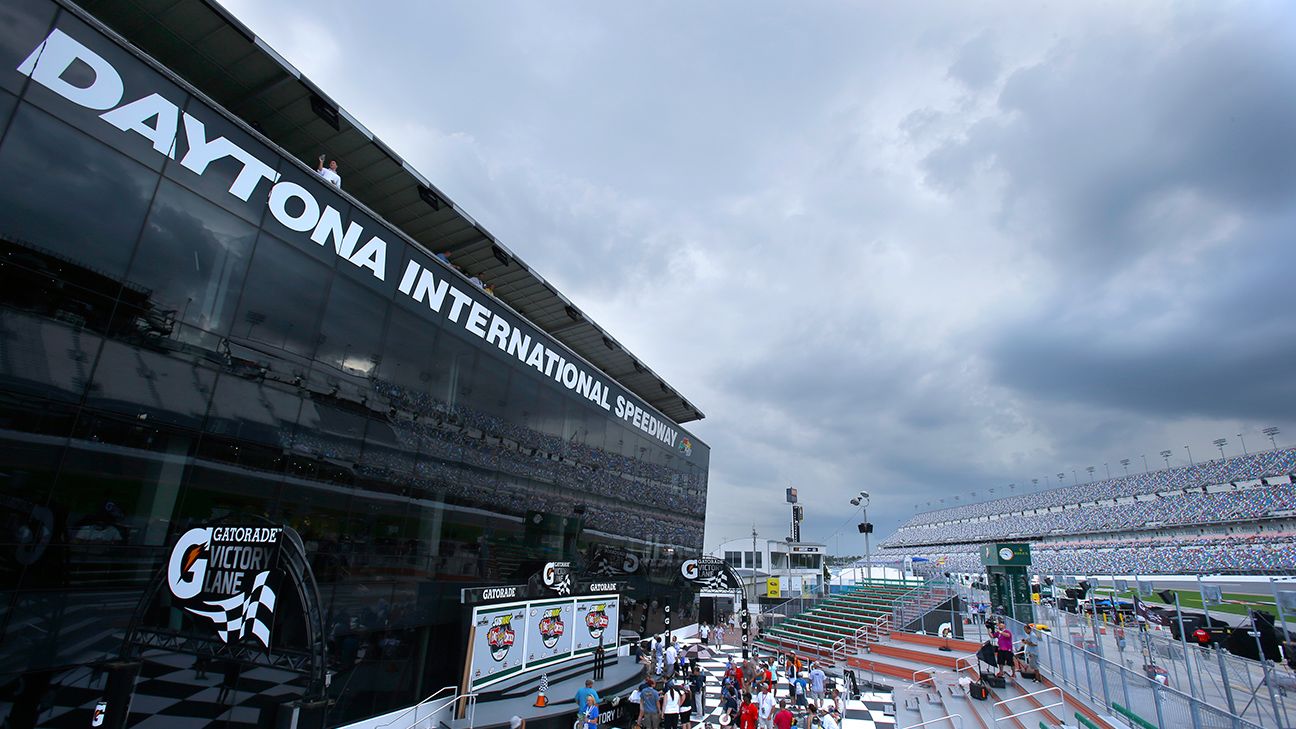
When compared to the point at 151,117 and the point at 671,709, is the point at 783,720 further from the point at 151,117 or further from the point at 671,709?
the point at 151,117

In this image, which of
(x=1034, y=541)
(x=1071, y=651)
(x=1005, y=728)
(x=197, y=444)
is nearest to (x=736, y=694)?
(x=1005, y=728)

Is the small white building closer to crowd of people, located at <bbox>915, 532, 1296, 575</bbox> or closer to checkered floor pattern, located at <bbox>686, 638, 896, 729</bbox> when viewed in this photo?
crowd of people, located at <bbox>915, 532, 1296, 575</bbox>

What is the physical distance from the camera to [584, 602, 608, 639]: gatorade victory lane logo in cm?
1589

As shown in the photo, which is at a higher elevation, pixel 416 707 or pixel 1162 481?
pixel 1162 481

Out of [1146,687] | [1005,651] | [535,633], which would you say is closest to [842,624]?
[1005,651]

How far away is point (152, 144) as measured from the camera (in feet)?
24.9

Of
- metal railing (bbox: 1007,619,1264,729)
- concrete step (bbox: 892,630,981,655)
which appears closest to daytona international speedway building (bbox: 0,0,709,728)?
metal railing (bbox: 1007,619,1264,729)

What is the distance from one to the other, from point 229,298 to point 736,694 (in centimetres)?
1318

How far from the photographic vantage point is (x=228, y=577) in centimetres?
Answer: 842

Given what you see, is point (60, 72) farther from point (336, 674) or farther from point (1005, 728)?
point (1005, 728)

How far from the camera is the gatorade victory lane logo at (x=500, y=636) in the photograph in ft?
40.8

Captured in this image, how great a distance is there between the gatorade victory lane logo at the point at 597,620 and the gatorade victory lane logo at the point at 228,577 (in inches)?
342

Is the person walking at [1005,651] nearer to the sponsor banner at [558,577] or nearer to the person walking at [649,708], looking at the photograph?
the person walking at [649,708]

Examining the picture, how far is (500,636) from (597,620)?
164 inches
